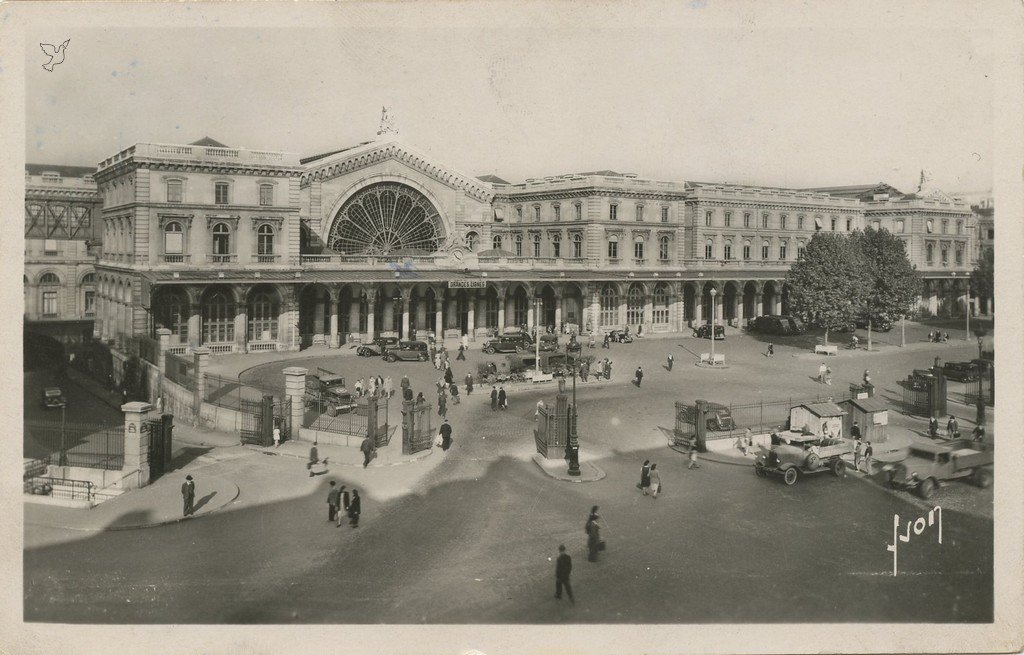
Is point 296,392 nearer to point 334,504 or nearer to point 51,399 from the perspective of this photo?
point 334,504

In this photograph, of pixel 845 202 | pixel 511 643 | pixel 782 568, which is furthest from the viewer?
pixel 845 202

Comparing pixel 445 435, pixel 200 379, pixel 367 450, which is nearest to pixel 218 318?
pixel 200 379

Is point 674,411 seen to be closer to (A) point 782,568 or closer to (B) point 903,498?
(B) point 903,498

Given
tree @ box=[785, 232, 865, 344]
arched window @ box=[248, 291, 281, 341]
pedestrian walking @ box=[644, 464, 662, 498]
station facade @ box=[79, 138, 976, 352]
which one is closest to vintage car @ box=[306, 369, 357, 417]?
arched window @ box=[248, 291, 281, 341]

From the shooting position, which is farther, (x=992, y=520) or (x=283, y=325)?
(x=283, y=325)

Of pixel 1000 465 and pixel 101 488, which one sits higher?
pixel 1000 465

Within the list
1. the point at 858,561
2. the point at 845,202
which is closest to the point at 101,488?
the point at 858,561
